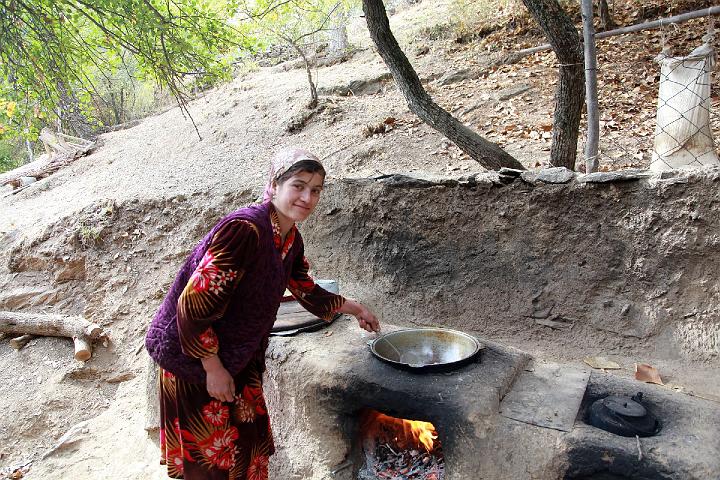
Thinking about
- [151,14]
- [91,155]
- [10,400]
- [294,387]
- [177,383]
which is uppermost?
[151,14]

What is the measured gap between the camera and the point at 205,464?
6.84 feet

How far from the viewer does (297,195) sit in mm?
1902

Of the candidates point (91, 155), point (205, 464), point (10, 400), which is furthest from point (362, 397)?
point (91, 155)

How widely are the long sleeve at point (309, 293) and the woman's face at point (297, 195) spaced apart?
0.46m

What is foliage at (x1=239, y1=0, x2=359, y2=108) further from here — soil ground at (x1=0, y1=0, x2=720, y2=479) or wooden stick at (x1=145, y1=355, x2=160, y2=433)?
wooden stick at (x1=145, y1=355, x2=160, y2=433)

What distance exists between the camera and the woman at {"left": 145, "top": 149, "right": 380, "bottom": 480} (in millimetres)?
1774

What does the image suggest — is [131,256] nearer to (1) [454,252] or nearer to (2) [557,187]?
(1) [454,252]

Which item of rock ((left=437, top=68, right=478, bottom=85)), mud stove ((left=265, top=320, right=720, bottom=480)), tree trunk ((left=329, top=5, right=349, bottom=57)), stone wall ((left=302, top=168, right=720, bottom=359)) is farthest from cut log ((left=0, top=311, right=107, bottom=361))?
tree trunk ((left=329, top=5, right=349, bottom=57))

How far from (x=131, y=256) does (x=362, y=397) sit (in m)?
3.77

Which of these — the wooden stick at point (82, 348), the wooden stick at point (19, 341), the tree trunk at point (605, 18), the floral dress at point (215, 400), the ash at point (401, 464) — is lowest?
the ash at point (401, 464)

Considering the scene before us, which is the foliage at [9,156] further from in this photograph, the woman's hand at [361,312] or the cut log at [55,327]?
the woman's hand at [361,312]

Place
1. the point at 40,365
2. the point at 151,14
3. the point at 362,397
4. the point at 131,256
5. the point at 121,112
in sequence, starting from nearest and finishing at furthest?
the point at 362,397
the point at 151,14
the point at 40,365
the point at 131,256
the point at 121,112

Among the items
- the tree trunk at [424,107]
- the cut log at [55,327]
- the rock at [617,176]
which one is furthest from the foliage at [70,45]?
the rock at [617,176]

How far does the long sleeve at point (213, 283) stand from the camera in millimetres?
1747
